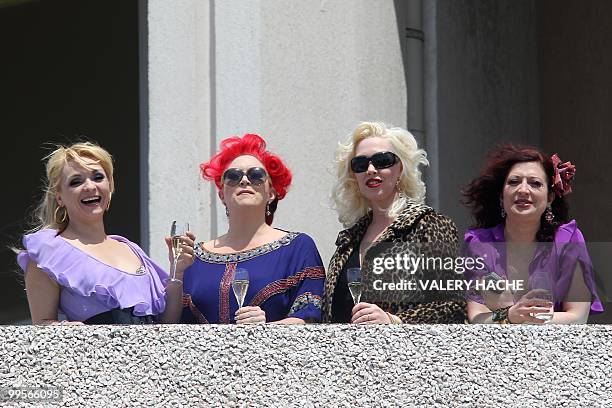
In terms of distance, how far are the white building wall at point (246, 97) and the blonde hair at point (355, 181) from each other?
1.80 m

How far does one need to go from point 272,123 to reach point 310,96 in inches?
13.2

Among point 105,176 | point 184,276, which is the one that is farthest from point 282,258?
point 105,176

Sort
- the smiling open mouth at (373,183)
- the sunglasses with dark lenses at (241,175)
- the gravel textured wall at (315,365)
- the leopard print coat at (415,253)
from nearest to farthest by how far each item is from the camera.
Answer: the gravel textured wall at (315,365) < the leopard print coat at (415,253) < the smiling open mouth at (373,183) < the sunglasses with dark lenses at (241,175)

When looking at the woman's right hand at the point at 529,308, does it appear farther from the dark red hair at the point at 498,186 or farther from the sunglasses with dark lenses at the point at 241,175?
the sunglasses with dark lenses at the point at 241,175

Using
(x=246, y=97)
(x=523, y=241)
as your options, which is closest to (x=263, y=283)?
(x=523, y=241)

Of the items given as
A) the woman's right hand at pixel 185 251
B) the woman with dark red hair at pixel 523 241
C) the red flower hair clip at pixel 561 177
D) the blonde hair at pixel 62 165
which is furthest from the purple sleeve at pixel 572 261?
the blonde hair at pixel 62 165

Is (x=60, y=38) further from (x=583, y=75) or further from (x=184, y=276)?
(x=184, y=276)

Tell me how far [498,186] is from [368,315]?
35.0 inches

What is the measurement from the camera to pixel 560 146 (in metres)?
9.13

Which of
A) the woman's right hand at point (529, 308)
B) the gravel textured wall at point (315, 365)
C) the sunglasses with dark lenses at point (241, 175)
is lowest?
the gravel textured wall at point (315, 365)

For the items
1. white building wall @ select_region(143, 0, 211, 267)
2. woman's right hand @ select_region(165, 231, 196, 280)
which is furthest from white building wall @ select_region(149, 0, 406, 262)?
woman's right hand @ select_region(165, 231, 196, 280)

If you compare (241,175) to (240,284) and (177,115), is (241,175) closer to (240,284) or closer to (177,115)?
(240,284)

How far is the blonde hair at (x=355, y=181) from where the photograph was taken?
16.4ft

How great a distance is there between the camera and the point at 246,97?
7008 millimetres
